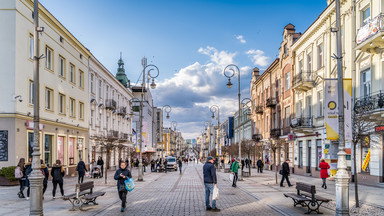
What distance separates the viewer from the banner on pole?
10.7m

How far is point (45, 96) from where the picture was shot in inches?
1041

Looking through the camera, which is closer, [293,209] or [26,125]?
[293,209]

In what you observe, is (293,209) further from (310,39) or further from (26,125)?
(310,39)

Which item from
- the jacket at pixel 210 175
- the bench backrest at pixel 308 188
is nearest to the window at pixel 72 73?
the jacket at pixel 210 175

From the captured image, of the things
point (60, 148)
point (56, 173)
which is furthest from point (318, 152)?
point (56, 173)

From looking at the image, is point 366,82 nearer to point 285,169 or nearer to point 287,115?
point 285,169

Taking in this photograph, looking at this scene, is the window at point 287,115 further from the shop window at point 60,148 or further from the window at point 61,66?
the window at point 61,66

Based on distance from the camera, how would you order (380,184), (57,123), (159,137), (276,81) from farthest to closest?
(159,137) → (276,81) → (57,123) → (380,184)

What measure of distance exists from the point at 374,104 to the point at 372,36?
3.45 meters

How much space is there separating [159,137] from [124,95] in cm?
5465

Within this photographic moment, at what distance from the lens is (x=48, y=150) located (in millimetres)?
27406

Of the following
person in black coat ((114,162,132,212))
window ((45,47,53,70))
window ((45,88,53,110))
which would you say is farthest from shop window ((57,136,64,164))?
person in black coat ((114,162,132,212))

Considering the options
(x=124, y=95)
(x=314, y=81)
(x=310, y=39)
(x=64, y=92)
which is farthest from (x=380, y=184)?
(x=124, y=95)

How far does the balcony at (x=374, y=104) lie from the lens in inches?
738
